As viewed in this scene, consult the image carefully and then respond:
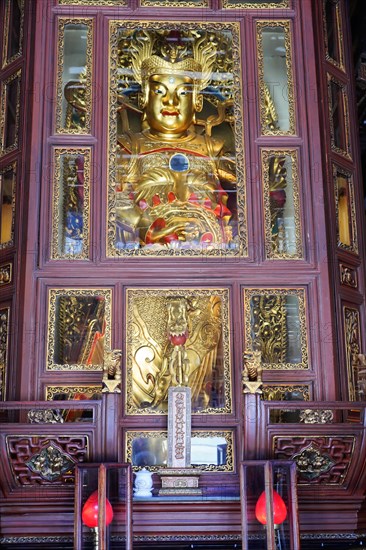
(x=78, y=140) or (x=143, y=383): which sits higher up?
(x=78, y=140)

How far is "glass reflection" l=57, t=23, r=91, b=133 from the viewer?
598cm

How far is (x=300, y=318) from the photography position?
18.6ft

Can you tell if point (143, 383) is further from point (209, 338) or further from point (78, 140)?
point (78, 140)

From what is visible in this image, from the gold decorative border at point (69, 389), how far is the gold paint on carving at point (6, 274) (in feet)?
2.53

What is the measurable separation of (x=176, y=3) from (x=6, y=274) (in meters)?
2.17

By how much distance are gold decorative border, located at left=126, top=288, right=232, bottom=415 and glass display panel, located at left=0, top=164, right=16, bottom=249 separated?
0.88 metres

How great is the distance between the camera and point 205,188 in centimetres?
605

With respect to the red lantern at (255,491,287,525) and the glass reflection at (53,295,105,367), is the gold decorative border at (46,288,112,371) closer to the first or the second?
the glass reflection at (53,295,105,367)

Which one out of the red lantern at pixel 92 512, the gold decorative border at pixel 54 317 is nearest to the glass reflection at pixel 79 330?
the gold decorative border at pixel 54 317

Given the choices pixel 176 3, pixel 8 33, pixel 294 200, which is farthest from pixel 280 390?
pixel 8 33

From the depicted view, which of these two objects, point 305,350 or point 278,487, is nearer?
point 278,487

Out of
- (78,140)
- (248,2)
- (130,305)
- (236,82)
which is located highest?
(248,2)

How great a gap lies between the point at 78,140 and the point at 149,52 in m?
0.86

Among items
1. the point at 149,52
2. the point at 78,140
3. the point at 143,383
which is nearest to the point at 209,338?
the point at 143,383
